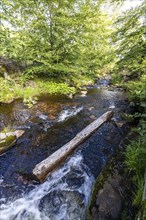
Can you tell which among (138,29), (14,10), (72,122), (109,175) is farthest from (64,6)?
(109,175)

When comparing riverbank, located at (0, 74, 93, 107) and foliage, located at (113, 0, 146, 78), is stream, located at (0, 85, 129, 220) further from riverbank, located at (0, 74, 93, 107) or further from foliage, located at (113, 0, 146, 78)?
foliage, located at (113, 0, 146, 78)

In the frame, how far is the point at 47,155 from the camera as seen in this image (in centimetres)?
351

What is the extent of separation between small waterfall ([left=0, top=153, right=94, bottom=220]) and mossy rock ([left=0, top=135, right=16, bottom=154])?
1.40m

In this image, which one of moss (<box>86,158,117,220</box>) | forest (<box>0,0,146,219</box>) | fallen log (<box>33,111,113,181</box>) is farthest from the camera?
forest (<box>0,0,146,219</box>)

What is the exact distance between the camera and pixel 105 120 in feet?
15.9

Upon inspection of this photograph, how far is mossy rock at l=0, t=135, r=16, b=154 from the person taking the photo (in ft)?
11.6

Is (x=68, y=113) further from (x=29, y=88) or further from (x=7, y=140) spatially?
(x=29, y=88)

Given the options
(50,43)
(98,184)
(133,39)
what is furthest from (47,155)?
(50,43)

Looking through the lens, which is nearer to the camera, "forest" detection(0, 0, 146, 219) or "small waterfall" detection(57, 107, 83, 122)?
"small waterfall" detection(57, 107, 83, 122)

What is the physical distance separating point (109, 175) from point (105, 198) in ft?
1.60

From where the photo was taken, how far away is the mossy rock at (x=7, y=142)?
3526 millimetres

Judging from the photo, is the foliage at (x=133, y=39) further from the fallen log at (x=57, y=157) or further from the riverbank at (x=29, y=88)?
the riverbank at (x=29, y=88)

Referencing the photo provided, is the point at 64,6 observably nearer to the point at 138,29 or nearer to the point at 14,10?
the point at 14,10

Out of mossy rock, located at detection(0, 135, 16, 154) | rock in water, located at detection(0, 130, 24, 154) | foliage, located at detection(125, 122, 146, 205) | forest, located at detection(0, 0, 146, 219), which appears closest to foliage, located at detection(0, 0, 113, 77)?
forest, located at detection(0, 0, 146, 219)
